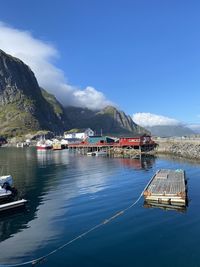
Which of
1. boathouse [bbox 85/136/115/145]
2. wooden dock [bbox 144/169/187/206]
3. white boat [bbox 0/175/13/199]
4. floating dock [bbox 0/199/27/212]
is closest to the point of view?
floating dock [bbox 0/199/27/212]

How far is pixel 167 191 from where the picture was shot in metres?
42.1

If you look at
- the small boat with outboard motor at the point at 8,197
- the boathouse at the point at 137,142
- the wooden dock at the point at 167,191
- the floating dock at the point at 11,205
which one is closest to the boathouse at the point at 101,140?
the boathouse at the point at 137,142

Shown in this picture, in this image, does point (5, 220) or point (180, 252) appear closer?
point (180, 252)

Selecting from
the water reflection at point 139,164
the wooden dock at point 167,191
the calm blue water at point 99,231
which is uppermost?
the water reflection at point 139,164

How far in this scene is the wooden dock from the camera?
39594 millimetres

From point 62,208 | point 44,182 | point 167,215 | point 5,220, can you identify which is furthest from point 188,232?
point 44,182

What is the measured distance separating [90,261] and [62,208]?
16034 mm

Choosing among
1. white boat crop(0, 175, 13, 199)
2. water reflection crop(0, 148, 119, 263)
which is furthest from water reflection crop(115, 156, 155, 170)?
white boat crop(0, 175, 13, 199)

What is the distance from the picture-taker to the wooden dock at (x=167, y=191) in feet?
130

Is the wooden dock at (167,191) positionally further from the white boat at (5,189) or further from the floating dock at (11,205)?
the white boat at (5,189)

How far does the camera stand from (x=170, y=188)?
44188 mm

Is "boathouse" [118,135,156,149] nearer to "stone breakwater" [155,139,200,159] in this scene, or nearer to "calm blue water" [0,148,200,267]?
"stone breakwater" [155,139,200,159]

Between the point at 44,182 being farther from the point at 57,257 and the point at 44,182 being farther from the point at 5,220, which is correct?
the point at 57,257

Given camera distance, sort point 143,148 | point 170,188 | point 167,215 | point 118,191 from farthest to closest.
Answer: point 143,148 < point 118,191 < point 170,188 < point 167,215
